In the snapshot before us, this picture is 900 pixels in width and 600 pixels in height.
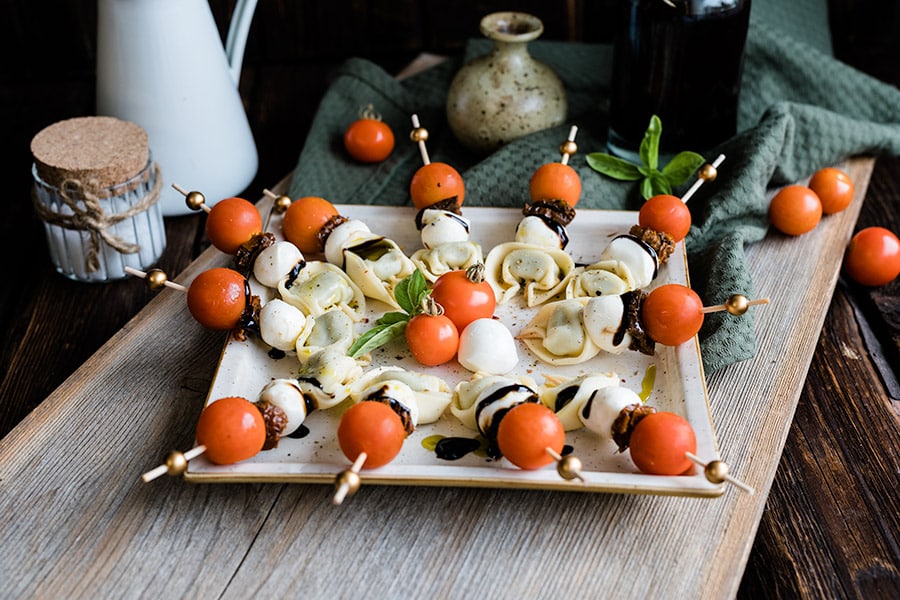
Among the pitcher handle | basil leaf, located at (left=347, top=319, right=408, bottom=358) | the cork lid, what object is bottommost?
basil leaf, located at (left=347, top=319, right=408, bottom=358)

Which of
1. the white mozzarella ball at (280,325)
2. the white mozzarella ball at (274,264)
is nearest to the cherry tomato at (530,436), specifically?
the white mozzarella ball at (280,325)

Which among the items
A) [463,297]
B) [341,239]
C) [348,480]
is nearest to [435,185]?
[341,239]

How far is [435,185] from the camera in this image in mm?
1504

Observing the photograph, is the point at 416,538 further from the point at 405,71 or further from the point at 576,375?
the point at 405,71

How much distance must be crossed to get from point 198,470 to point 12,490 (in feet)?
0.85

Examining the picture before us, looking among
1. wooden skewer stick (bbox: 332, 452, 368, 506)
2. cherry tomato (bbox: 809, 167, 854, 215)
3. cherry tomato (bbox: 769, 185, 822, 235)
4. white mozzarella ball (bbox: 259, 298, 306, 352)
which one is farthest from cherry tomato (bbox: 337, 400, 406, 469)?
cherry tomato (bbox: 809, 167, 854, 215)

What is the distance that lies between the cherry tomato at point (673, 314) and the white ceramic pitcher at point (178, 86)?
855 mm

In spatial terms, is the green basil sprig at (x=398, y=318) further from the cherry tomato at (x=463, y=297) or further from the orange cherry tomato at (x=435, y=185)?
the orange cherry tomato at (x=435, y=185)

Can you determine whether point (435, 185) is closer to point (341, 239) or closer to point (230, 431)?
point (341, 239)

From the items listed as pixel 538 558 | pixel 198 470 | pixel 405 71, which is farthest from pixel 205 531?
pixel 405 71

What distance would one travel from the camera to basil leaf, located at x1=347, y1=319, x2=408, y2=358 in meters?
1.24

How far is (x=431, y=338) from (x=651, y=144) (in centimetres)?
62

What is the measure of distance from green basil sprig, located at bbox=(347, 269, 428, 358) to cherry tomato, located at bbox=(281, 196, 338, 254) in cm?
19

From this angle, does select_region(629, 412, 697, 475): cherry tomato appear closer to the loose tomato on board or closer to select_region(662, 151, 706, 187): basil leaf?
select_region(662, 151, 706, 187): basil leaf
